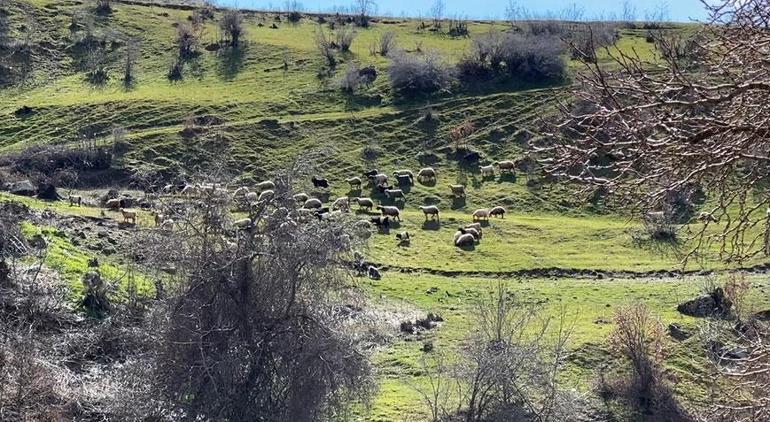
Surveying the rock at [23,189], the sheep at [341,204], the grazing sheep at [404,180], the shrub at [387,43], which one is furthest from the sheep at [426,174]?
the shrub at [387,43]

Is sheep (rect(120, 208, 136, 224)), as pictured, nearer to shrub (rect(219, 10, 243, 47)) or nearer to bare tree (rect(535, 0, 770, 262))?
bare tree (rect(535, 0, 770, 262))

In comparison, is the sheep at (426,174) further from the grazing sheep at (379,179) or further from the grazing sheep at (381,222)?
the grazing sheep at (381,222)

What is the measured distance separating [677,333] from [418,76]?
137ft

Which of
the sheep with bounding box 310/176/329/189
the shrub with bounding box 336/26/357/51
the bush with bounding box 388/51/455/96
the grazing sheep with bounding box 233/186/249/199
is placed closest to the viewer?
the grazing sheep with bounding box 233/186/249/199

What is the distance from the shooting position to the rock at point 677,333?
29625 millimetres

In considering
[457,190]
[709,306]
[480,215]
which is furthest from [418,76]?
[709,306]

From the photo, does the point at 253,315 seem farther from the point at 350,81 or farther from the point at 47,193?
the point at 350,81

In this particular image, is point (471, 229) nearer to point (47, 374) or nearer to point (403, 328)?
point (403, 328)

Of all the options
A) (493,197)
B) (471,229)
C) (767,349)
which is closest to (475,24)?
(493,197)

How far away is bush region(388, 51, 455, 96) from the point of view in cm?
6794

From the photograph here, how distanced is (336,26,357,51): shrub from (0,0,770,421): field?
2.59 ft

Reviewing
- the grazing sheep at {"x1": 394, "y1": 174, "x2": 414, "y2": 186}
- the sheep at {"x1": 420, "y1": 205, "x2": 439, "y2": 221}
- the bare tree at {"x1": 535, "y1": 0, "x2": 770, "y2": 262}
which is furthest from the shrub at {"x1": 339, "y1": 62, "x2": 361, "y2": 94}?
the bare tree at {"x1": 535, "y1": 0, "x2": 770, "y2": 262}

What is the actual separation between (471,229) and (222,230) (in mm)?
26044

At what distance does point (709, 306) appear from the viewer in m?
31.7
